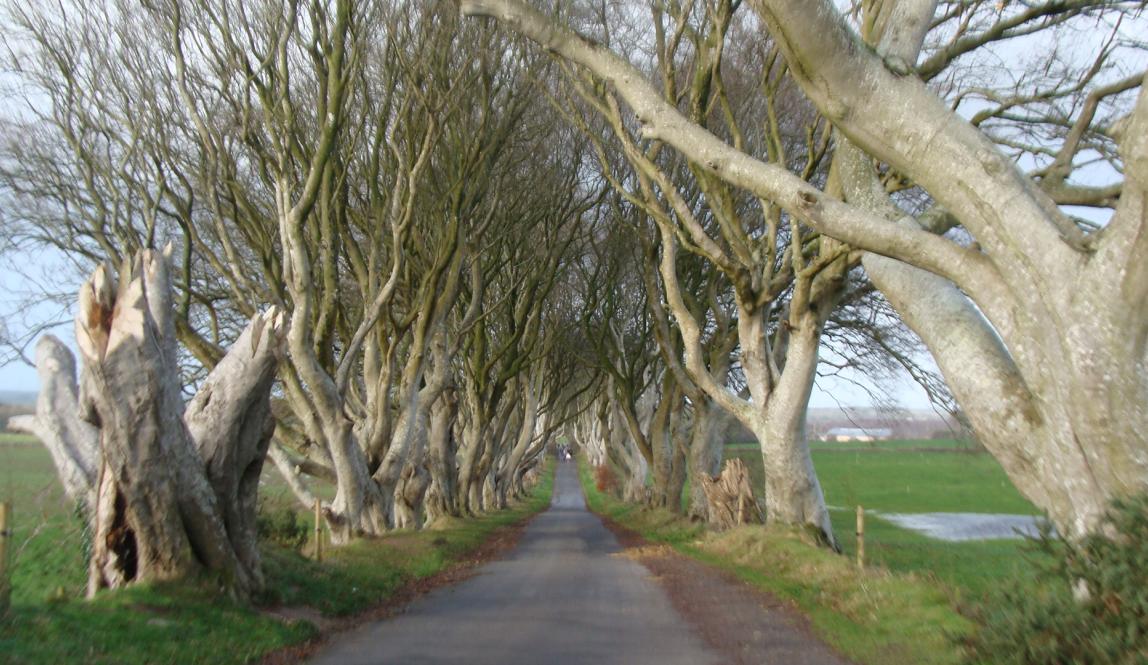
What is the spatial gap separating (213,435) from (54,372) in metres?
1.82

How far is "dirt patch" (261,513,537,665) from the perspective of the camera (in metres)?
9.36

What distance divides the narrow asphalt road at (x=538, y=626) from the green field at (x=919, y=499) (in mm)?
3112

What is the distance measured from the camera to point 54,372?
35.9ft

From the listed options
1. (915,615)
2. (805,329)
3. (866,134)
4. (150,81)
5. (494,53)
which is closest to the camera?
(866,134)

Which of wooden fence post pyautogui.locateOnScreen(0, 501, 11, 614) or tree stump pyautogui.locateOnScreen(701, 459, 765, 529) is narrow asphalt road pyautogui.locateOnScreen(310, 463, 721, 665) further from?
tree stump pyautogui.locateOnScreen(701, 459, 765, 529)

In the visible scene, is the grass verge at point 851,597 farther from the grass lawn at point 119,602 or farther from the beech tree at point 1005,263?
the grass lawn at point 119,602

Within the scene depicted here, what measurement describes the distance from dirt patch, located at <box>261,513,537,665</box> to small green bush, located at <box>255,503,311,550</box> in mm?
2602

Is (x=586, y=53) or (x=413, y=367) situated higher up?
(x=586, y=53)

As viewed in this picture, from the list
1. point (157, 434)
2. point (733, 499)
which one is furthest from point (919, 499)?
point (157, 434)

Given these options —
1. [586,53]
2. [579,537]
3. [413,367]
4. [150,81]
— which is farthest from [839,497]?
[586,53]

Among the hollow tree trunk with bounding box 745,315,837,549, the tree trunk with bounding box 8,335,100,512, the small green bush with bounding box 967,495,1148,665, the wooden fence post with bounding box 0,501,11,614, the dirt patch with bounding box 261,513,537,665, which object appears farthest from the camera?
the hollow tree trunk with bounding box 745,315,837,549

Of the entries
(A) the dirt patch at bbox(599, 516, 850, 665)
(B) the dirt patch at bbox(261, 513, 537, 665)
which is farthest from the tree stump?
(B) the dirt patch at bbox(261, 513, 537, 665)

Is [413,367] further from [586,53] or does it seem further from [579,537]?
[586,53]

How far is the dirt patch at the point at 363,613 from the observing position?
9359 millimetres
